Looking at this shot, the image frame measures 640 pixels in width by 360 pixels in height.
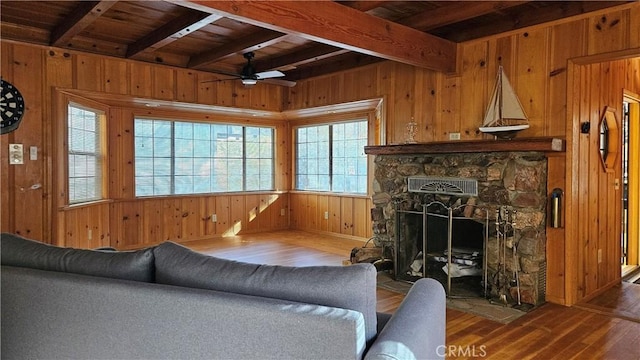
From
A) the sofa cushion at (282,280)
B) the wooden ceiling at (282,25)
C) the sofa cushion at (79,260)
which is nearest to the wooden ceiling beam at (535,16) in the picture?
the wooden ceiling at (282,25)

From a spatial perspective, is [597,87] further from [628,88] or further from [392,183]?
[392,183]

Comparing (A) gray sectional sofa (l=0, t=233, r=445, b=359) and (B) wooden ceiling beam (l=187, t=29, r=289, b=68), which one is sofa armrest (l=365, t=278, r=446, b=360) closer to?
(A) gray sectional sofa (l=0, t=233, r=445, b=359)

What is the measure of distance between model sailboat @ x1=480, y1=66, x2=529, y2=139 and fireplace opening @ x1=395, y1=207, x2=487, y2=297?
2.84ft

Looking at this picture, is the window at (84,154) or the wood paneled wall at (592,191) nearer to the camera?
the wood paneled wall at (592,191)

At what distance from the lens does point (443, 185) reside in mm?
4129

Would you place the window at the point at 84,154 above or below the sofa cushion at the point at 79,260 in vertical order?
above

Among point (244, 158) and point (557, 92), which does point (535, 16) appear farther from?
point (244, 158)

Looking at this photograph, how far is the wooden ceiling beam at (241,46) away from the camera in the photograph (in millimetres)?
4461

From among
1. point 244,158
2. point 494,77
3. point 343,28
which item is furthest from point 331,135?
point 343,28

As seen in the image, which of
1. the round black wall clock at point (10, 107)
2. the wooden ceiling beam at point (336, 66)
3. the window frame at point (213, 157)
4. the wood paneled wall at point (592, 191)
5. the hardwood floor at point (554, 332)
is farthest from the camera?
the window frame at point (213, 157)

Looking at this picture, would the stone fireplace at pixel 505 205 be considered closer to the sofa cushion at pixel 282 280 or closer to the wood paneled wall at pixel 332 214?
the wood paneled wall at pixel 332 214

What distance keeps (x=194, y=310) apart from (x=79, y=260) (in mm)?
758

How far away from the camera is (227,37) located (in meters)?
4.89

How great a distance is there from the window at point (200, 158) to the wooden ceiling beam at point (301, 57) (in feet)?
5.16
